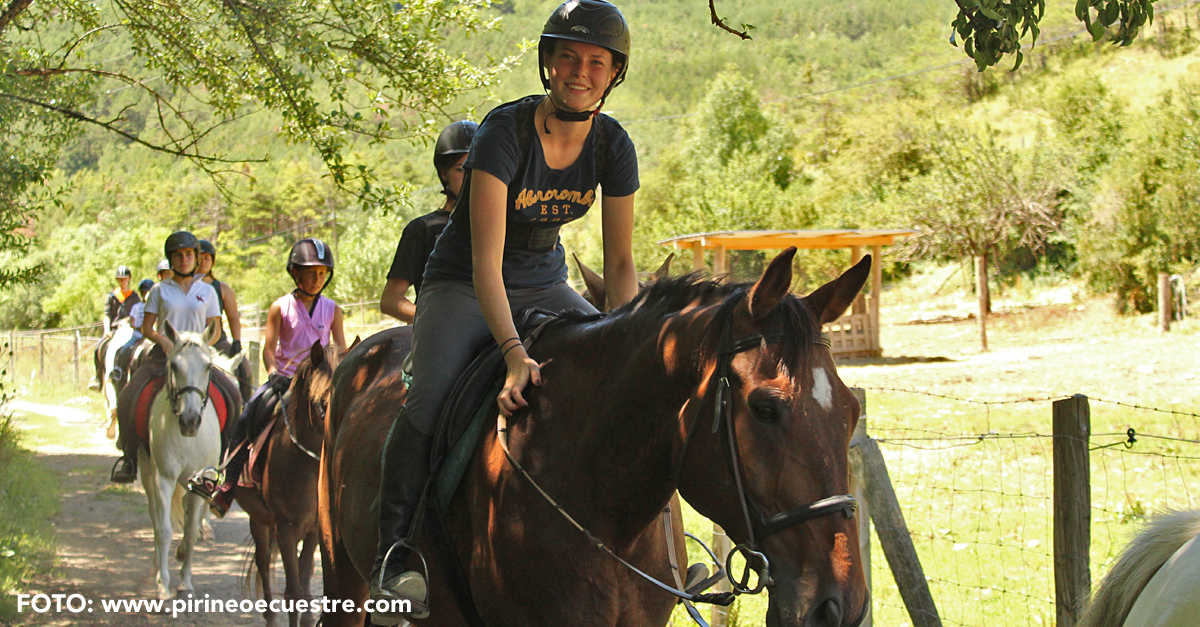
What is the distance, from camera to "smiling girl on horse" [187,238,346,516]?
619 cm

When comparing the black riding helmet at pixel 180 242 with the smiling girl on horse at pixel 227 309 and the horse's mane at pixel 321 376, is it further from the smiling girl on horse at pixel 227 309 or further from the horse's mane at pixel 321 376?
the horse's mane at pixel 321 376

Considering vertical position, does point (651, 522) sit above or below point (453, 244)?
below

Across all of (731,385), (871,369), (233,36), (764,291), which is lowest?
(871,369)

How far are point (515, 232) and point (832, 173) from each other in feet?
170

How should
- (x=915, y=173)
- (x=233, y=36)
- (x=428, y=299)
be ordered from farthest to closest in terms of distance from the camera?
(x=915, y=173) → (x=233, y=36) → (x=428, y=299)

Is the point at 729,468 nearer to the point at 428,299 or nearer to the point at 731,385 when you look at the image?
the point at 731,385

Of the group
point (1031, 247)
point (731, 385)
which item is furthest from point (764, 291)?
point (1031, 247)

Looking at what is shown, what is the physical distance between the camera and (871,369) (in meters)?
20.2

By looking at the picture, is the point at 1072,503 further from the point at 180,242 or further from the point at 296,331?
the point at 180,242

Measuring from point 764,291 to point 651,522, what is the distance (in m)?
0.80

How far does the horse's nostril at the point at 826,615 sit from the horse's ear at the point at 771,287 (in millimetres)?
661

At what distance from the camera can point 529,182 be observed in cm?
272

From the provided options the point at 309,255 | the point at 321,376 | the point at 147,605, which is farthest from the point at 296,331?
the point at 147,605

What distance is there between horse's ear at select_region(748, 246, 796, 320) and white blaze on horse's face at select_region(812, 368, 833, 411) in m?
0.19
